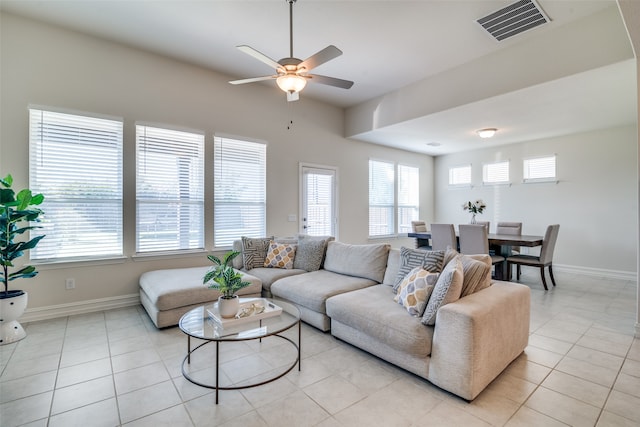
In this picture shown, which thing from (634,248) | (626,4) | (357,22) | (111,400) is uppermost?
(357,22)

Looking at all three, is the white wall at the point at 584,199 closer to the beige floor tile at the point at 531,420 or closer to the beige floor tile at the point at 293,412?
the beige floor tile at the point at 531,420

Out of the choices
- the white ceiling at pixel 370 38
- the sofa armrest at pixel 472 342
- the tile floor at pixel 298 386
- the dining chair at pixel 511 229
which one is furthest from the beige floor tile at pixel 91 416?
the dining chair at pixel 511 229

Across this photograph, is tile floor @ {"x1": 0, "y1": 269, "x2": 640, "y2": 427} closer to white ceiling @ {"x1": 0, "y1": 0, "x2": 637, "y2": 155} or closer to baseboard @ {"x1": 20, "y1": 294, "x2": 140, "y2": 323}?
baseboard @ {"x1": 20, "y1": 294, "x2": 140, "y2": 323}

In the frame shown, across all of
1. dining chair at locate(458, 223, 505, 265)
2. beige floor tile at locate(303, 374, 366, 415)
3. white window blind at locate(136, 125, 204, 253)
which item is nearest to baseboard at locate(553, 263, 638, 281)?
dining chair at locate(458, 223, 505, 265)

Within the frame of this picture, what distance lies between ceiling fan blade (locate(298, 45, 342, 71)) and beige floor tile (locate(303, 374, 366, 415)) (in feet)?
7.98

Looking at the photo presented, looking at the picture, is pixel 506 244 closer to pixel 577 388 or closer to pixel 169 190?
pixel 577 388

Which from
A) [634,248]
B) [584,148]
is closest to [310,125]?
[584,148]

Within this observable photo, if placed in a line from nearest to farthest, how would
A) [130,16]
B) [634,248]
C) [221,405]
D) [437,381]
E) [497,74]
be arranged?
1. [221,405]
2. [437,381]
3. [130,16]
4. [497,74]
5. [634,248]

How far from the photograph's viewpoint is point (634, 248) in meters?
5.14

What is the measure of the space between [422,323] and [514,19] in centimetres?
327

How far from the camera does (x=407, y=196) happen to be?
7.59m

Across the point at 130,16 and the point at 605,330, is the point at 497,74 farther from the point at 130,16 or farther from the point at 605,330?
the point at 130,16

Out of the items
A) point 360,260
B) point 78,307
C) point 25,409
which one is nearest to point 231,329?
point 25,409

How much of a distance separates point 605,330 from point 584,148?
4.12 meters
